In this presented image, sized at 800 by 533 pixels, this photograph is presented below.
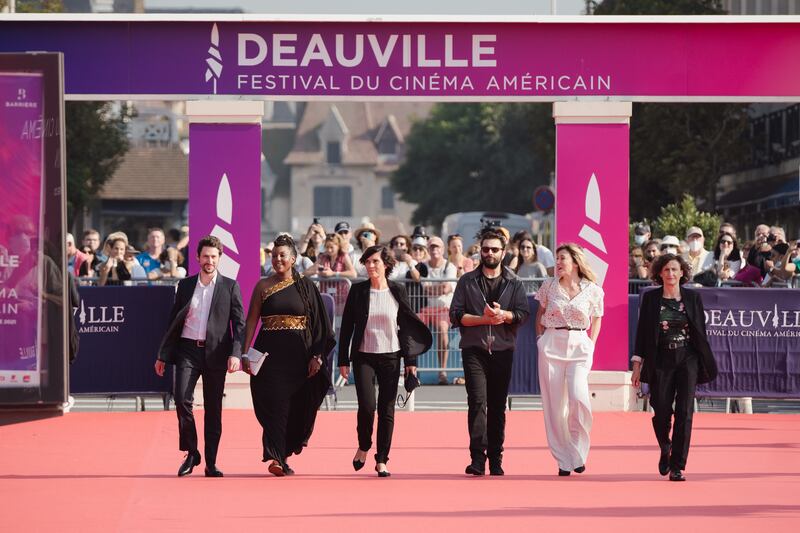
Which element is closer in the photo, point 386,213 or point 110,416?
point 110,416

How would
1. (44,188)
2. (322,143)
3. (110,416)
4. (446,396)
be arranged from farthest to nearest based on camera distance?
(322,143), (446,396), (110,416), (44,188)

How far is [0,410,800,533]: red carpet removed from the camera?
10938 mm

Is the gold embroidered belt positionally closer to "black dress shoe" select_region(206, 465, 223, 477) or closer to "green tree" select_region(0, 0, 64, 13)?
"black dress shoe" select_region(206, 465, 223, 477)

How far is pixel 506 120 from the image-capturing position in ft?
364

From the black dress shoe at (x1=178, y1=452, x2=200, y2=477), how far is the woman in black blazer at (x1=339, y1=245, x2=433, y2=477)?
50.0 inches

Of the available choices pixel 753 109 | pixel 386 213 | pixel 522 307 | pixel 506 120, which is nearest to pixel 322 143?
pixel 386 213

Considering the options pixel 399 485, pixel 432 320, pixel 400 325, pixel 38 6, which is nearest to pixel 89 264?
pixel 432 320

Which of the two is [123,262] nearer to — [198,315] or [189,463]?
[198,315]

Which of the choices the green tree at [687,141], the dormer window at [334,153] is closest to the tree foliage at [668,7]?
the green tree at [687,141]

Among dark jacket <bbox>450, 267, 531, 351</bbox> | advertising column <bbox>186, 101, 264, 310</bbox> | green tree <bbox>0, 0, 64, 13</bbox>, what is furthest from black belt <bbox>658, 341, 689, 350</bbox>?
green tree <bbox>0, 0, 64, 13</bbox>

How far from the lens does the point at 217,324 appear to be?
13.5 metres

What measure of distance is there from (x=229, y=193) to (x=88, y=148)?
41.3 metres

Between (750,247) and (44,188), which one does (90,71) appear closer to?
(44,188)

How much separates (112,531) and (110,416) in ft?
26.8
